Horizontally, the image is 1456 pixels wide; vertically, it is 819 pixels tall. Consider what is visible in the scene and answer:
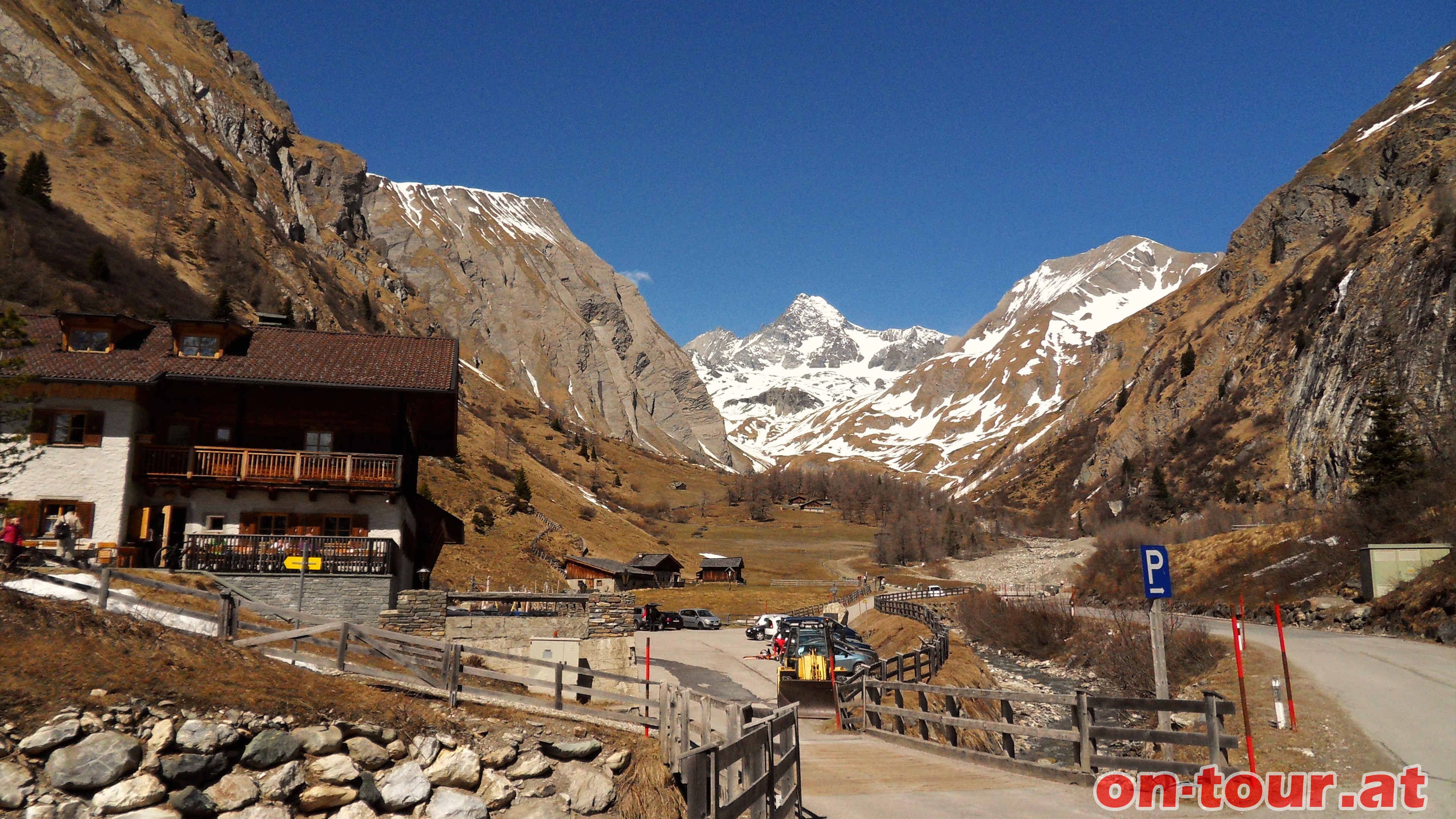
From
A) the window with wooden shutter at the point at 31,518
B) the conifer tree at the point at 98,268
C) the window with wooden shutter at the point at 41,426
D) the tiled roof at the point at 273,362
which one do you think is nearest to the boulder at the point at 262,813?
the tiled roof at the point at 273,362

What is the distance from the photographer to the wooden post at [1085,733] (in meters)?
14.1

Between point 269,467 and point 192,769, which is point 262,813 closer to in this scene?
point 192,769

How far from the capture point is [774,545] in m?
160

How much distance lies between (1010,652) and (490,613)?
1444 inches

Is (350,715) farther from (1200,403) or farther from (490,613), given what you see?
(1200,403)

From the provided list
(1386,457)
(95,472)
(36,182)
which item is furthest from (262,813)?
(36,182)

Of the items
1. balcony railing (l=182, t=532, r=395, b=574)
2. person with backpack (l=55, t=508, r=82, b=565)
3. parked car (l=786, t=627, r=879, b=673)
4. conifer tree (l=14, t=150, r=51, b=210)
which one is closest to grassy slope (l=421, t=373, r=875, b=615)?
parked car (l=786, t=627, r=879, b=673)

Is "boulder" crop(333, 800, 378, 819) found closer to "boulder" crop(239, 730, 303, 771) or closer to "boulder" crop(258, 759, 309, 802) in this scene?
"boulder" crop(258, 759, 309, 802)

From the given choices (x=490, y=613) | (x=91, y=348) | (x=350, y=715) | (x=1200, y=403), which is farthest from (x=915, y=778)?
(x=1200, y=403)

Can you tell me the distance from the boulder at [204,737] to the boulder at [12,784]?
1524mm

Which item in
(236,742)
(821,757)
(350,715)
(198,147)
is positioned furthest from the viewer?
(198,147)

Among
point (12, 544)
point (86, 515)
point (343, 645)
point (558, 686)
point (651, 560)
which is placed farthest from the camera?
point (651, 560)

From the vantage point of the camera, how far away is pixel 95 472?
27953 millimetres

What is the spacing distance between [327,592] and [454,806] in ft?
57.6
